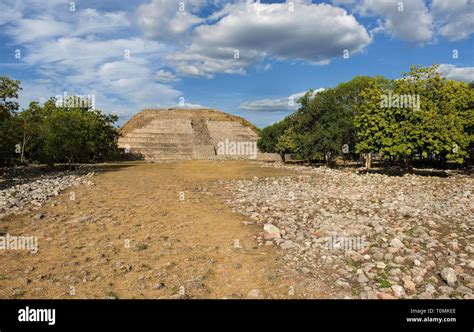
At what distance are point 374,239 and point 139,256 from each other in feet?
24.5

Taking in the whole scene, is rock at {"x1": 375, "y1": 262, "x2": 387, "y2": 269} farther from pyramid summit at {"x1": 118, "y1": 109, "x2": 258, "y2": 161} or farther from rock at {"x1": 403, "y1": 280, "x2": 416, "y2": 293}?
pyramid summit at {"x1": 118, "y1": 109, "x2": 258, "y2": 161}

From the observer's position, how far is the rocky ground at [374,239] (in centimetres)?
752

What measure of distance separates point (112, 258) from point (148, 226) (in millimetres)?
3335

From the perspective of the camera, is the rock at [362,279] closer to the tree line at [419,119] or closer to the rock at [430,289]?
the rock at [430,289]

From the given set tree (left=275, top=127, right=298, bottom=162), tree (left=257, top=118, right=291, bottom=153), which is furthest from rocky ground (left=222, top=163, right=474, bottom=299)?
tree (left=257, top=118, right=291, bottom=153)

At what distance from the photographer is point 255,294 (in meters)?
7.07

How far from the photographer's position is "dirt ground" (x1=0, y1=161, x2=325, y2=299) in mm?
7348

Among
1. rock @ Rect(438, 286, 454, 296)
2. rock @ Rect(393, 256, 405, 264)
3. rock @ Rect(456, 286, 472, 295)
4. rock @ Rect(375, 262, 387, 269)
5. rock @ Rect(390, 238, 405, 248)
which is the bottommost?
rock @ Rect(438, 286, 454, 296)

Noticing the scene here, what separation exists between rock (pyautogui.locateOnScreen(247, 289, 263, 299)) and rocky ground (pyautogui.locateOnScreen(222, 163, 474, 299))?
1.26 metres

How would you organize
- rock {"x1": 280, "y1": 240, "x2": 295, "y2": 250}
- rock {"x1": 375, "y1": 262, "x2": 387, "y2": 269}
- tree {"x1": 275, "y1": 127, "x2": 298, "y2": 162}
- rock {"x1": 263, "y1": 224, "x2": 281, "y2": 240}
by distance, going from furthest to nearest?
1. tree {"x1": 275, "y1": 127, "x2": 298, "y2": 162}
2. rock {"x1": 263, "y1": 224, "x2": 281, "y2": 240}
3. rock {"x1": 280, "y1": 240, "x2": 295, "y2": 250}
4. rock {"x1": 375, "y1": 262, "x2": 387, "y2": 269}

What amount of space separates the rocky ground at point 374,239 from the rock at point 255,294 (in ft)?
4.15

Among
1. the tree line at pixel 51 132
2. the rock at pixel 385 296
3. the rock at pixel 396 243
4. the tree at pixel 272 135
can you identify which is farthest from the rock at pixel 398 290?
the tree at pixel 272 135

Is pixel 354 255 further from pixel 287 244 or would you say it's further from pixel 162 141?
pixel 162 141
